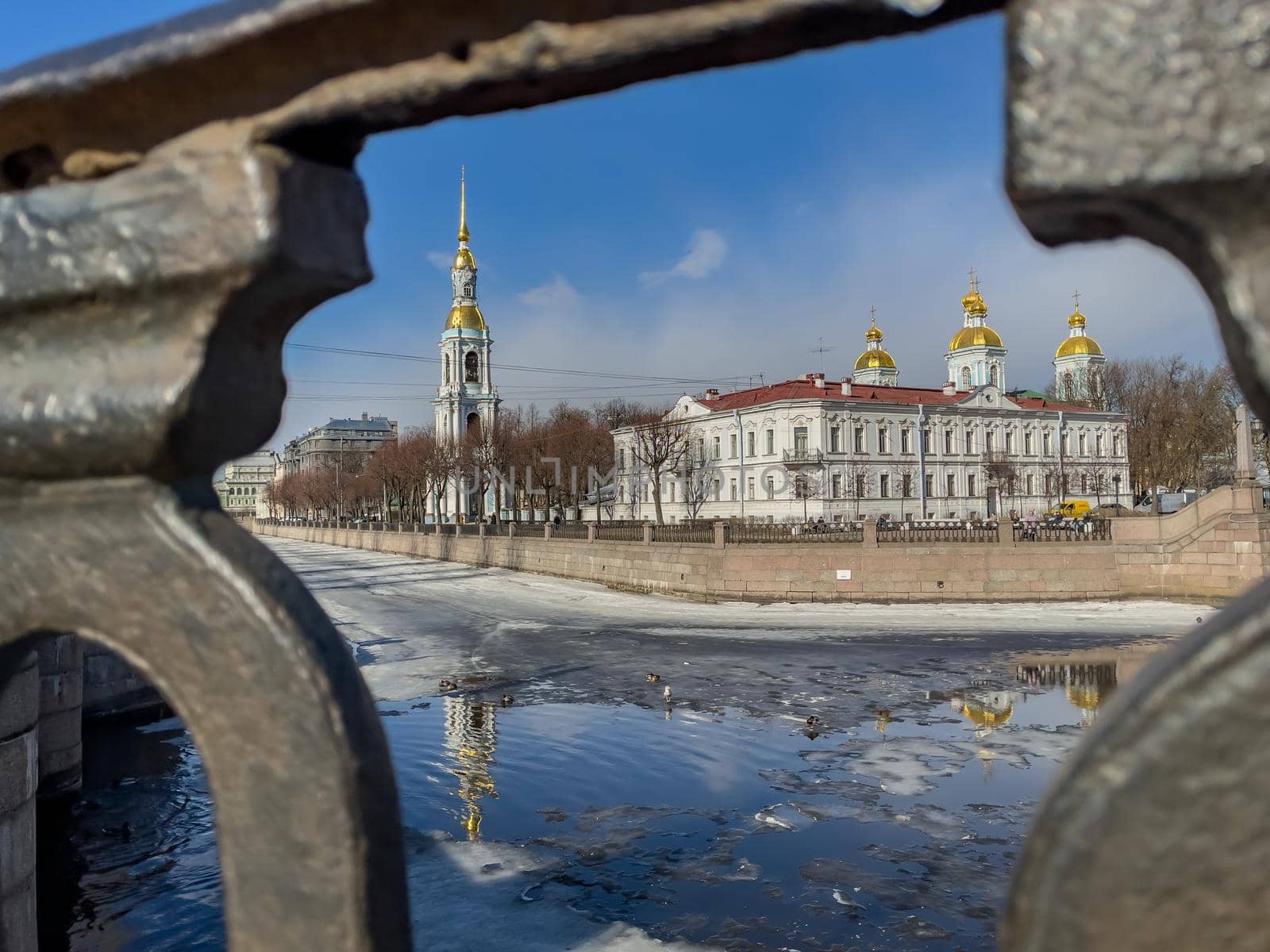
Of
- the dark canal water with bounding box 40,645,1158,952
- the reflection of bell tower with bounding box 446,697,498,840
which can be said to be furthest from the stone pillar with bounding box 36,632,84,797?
the reflection of bell tower with bounding box 446,697,498,840

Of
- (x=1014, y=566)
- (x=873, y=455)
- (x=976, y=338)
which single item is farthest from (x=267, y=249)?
(x=976, y=338)

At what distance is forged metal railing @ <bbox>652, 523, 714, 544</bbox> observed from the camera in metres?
28.1

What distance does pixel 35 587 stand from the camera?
1.04 meters

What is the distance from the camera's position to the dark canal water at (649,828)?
6.23 metres

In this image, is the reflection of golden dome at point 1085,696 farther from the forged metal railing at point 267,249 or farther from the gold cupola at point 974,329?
the gold cupola at point 974,329

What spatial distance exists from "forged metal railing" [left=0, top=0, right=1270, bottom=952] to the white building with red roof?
50.6 m

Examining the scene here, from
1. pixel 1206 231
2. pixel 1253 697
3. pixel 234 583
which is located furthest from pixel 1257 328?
pixel 234 583

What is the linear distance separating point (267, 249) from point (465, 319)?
7902 cm

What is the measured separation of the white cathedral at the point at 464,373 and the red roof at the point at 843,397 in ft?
74.3

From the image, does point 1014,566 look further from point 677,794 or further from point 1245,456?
point 677,794

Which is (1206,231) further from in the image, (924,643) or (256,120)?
(924,643)

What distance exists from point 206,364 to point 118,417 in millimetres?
112

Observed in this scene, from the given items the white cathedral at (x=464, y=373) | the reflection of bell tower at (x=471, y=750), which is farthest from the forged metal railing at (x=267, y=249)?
the white cathedral at (x=464, y=373)

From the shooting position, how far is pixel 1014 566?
82.7ft
